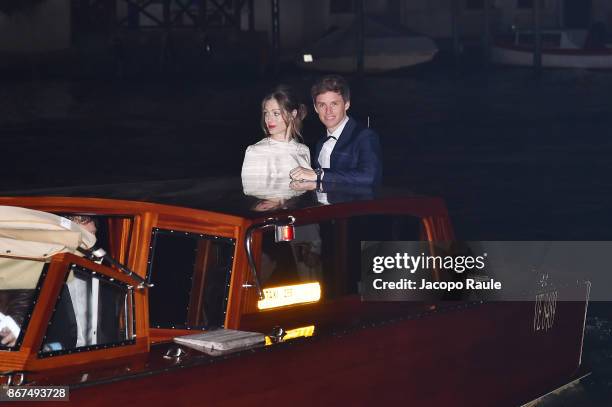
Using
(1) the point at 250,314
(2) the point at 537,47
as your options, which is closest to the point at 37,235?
(1) the point at 250,314

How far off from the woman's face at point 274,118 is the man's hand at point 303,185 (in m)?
0.35

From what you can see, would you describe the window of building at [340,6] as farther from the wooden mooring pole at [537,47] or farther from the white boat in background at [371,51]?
the wooden mooring pole at [537,47]

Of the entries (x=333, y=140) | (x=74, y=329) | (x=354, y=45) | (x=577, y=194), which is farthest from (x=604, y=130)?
(x=74, y=329)

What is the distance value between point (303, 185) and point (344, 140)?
2.06 ft

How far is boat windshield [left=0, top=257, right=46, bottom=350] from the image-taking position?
5930 mm

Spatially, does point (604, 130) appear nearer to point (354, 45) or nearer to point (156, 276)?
point (354, 45)

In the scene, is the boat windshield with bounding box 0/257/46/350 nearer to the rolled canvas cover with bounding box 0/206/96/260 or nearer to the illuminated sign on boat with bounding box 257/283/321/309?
the rolled canvas cover with bounding box 0/206/96/260

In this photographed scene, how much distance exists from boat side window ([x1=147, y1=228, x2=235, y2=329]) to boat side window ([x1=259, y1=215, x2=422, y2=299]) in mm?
247

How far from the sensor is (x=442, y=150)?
91.3 feet

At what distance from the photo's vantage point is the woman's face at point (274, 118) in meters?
8.05

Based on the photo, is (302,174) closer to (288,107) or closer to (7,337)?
(288,107)

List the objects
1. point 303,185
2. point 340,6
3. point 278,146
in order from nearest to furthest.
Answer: point 303,185
point 278,146
point 340,6

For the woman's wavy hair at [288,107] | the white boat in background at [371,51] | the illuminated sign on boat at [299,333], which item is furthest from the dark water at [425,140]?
the illuminated sign on boat at [299,333]

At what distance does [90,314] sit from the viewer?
6.26 meters
